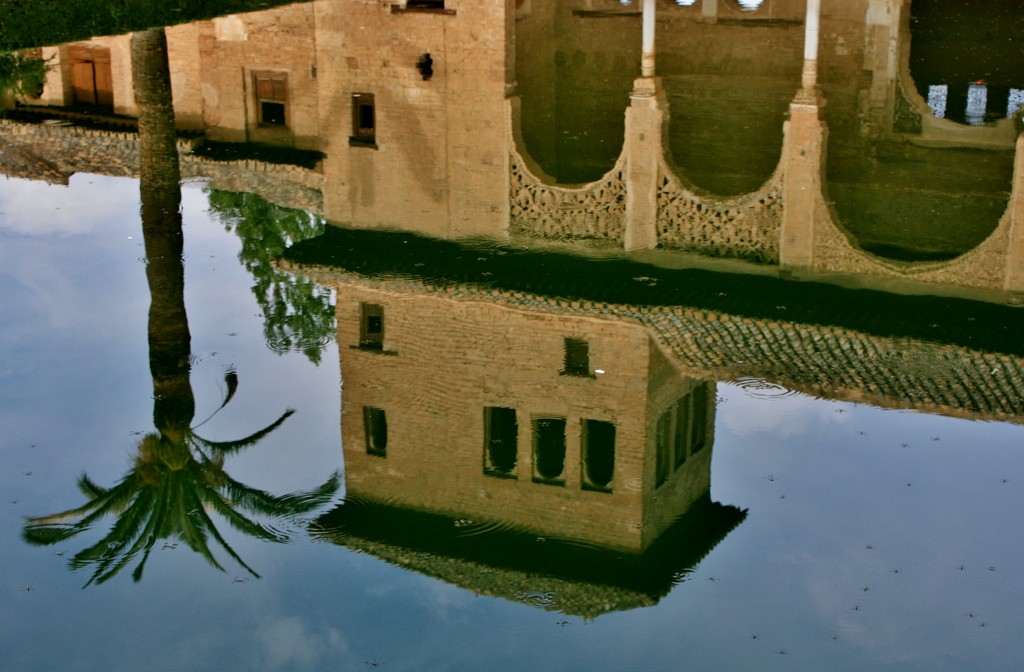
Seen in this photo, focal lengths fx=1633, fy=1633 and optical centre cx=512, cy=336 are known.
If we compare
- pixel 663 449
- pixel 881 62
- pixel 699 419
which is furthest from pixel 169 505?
pixel 881 62

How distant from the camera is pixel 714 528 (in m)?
11.7

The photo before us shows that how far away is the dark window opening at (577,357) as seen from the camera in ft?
46.3

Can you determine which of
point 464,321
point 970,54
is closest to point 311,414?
point 464,321

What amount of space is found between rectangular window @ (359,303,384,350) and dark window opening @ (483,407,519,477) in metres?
1.45

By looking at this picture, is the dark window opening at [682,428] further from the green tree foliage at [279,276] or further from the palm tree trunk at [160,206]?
the palm tree trunk at [160,206]

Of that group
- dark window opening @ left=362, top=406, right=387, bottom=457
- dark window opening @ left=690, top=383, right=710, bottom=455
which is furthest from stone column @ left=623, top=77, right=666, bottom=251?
dark window opening @ left=362, top=406, right=387, bottom=457

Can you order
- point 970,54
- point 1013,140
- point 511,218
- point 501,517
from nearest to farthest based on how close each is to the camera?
point 501,517 < point 511,218 < point 1013,140 < point 970,54

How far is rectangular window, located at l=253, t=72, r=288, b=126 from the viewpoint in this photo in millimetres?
21234

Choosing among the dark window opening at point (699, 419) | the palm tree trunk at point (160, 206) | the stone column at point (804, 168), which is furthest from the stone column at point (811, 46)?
the palm tree trunk at point (160, 206)

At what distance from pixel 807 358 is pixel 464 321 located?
3235mm

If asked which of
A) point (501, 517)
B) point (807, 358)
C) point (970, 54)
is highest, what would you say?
point (970, 54)

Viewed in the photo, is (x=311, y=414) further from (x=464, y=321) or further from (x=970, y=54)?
(x=970, y=54)

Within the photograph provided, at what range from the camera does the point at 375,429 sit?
44.0 ft

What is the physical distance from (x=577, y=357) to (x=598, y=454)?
1121 millimetres
